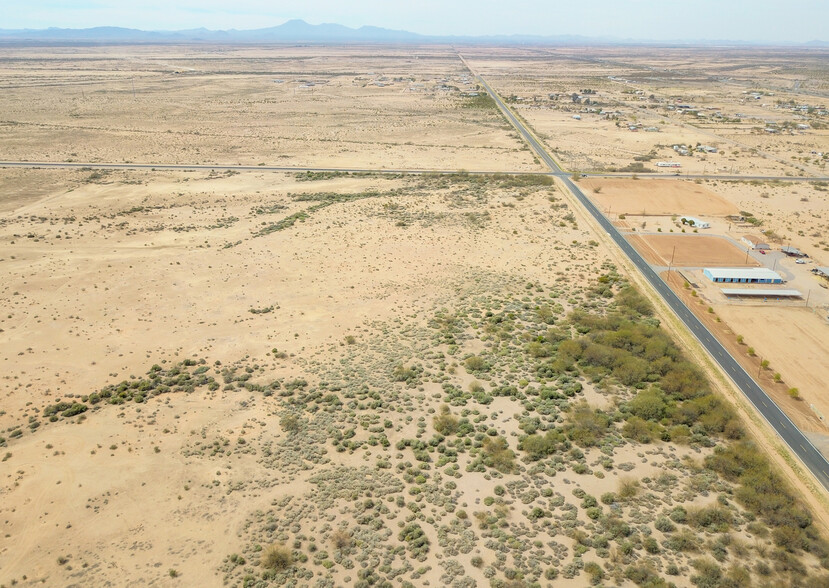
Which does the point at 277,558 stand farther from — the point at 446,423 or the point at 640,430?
the point at 640,430

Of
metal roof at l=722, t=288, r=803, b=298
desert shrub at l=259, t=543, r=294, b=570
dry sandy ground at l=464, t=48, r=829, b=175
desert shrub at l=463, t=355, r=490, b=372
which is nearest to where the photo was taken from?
desert shrub at l=259, t=543, r=294, b=570

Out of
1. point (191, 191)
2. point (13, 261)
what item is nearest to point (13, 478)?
point (13, 261)

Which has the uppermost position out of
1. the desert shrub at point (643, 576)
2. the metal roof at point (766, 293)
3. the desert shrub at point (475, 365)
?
the metal roof at point (766, 293)

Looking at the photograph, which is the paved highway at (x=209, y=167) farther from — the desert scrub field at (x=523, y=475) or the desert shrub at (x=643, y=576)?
the desert shrub at (x=643, y=576)

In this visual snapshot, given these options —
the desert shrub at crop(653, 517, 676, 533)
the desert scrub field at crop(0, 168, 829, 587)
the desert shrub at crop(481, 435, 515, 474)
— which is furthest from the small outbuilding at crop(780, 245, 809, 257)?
the desert shrub at crop(481, 435, 515, 474)

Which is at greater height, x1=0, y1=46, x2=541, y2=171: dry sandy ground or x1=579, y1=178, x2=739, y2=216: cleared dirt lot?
x1=0, y1=46, x2=541, y2=171: dry sandy ground

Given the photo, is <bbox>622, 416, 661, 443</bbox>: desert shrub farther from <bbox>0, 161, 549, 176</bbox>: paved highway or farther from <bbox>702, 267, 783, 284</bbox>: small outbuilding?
<bbox>0, 161, 549, 176</bbox>: paved highway

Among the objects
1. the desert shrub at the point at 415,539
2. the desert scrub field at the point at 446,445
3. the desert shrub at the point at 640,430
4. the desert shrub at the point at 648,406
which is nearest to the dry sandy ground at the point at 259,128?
the desert scrub field at the point at 446,445
